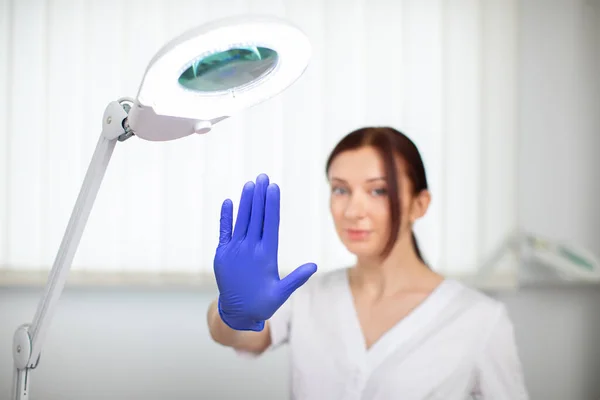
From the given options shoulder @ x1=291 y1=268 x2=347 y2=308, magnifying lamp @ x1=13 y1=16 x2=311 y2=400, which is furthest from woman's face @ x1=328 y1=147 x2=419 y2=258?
magnifying lamp @ x1=13 y1=16 x2=311 y2=400

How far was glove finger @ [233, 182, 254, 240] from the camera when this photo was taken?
2.98 ft

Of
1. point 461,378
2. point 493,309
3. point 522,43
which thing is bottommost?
point 461,378

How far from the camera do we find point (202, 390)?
6.18 feet

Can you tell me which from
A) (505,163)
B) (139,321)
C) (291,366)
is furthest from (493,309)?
(139,321)

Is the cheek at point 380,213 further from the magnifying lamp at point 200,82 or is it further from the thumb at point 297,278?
the magnifying lamp at point 200,82

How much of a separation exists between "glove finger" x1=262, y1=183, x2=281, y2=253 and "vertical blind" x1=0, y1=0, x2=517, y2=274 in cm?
88

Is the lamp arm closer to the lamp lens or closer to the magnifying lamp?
the magnifying lamp

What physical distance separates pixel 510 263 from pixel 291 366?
2.64 ft

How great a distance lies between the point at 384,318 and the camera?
4.54ft

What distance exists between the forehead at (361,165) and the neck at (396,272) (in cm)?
18

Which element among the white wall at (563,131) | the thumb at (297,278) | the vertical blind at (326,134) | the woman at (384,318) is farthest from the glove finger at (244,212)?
the white wall at (563,131)

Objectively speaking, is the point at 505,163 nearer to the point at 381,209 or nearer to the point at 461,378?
the point at 381,209

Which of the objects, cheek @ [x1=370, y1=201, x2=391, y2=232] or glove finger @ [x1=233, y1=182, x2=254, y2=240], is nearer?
glove finger @ [x1=233, y1=182, x2=254, y2=240]

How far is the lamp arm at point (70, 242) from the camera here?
2.80 feet
